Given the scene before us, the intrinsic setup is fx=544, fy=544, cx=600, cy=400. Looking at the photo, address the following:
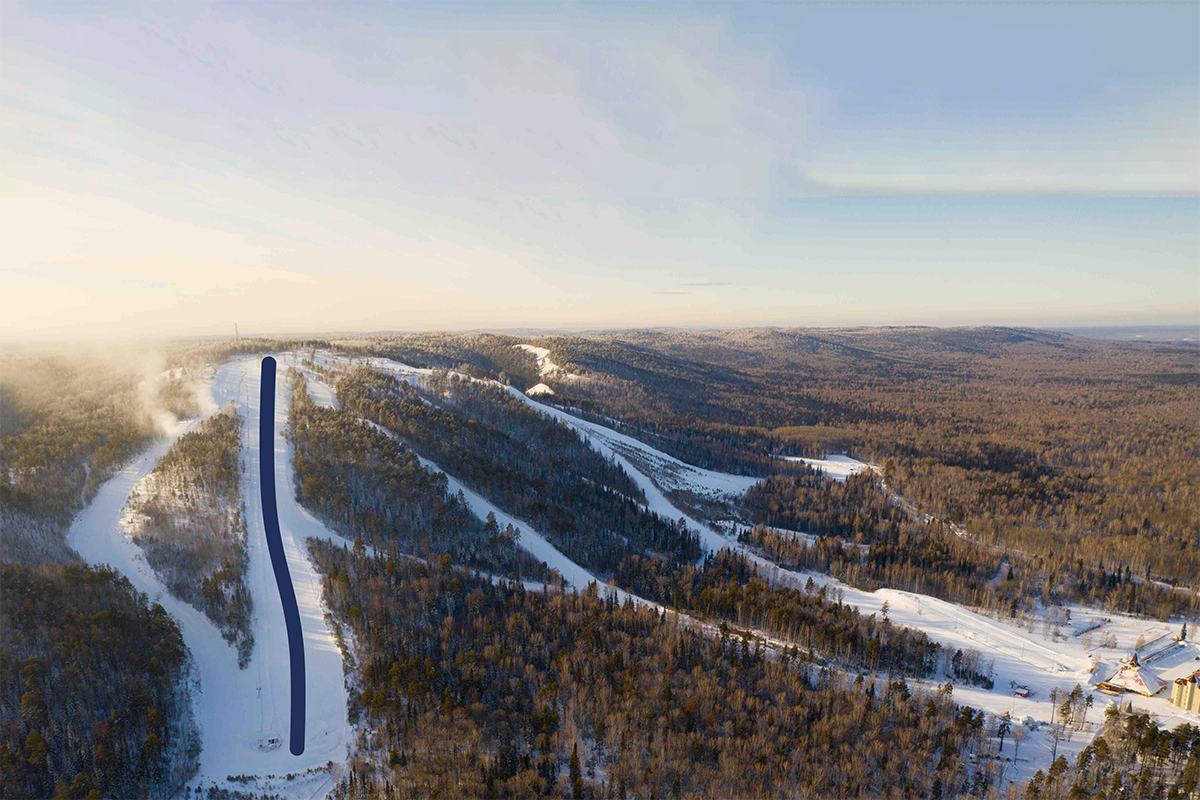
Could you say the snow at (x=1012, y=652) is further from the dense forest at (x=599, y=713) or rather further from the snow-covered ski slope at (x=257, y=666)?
the snow-covered ski slope at (x=257, y=666)

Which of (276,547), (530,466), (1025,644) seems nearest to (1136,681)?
(1025,644)

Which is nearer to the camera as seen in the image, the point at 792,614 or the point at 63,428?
the point at 792,614

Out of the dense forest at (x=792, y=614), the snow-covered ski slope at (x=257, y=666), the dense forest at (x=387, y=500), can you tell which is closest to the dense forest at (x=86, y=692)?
the snow-covered ski slope at (x=257, y=666)

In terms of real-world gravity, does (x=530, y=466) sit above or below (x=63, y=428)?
below

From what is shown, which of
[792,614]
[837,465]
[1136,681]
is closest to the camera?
[1136,681]

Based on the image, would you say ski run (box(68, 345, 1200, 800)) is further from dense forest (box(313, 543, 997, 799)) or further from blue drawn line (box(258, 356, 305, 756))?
blue drawn line (box(258, 356, 305, 756))

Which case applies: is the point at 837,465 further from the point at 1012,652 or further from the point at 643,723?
the point at 643,723

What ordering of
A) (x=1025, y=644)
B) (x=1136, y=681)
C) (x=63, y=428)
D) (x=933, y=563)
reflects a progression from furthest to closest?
(x=933, y=563)
(x=63, y=428)
(x=1025, y=644)
(x=1136, y=681)
